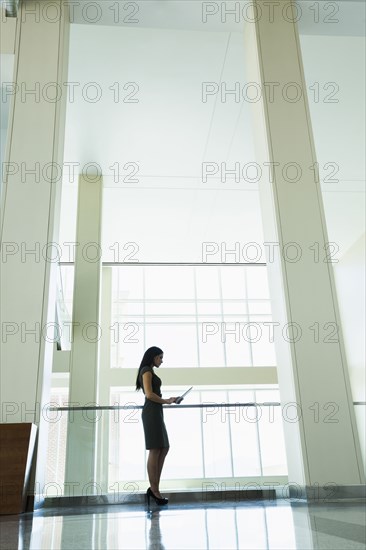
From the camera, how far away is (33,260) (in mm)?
5652

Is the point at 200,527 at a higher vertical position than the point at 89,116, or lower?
lower

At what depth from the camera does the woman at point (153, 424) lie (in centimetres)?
574

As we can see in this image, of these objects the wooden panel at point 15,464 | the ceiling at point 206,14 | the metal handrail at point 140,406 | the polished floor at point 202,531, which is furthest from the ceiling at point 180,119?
the polished floor at point 202,531

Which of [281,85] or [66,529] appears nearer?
[66,529]

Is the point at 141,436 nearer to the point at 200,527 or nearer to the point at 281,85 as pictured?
the point at 200,527

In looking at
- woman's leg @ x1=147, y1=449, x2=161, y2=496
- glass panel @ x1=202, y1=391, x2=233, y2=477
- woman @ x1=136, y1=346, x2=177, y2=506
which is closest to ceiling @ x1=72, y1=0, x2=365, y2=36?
woman @ x1=136, y1=346, x2=177, y2=506

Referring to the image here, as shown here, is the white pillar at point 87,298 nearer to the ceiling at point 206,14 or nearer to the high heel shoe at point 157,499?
the high heel shoe at point 157,499

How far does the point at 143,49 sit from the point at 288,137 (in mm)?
3729

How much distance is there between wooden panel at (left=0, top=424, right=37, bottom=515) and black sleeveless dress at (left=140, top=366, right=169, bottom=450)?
143 cm

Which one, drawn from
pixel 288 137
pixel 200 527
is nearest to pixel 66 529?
pixel 200 527

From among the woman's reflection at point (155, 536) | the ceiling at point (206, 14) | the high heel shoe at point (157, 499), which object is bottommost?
the woman's reflection at point (155, 536)

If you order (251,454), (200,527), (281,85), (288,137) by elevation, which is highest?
(281,85)

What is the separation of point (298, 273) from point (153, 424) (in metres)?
2.32

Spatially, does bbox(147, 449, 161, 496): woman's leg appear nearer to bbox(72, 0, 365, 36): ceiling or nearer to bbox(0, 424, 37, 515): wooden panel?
bbox(0, 424, 37, 515): wooden panel
